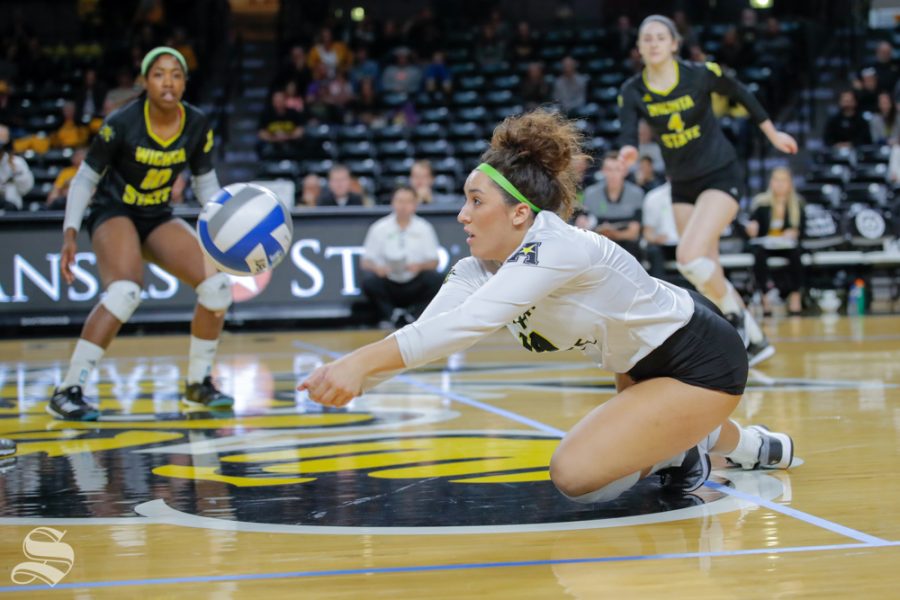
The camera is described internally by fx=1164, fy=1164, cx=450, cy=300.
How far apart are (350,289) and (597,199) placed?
271 cm

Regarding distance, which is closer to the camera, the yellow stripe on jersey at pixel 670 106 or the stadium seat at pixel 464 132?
the yellow stripe on jersey at pixel 670 106

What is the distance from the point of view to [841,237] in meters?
12.9

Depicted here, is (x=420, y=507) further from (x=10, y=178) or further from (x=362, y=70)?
(x=362, y=70)

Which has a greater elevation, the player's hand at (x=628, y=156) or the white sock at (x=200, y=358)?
the player's hand at (x=628, y=156)

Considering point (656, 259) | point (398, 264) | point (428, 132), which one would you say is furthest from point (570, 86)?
point (398, 264)

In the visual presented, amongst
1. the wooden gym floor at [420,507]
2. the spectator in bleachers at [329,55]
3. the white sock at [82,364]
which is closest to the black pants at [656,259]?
the wooden gym floor at [420,507]

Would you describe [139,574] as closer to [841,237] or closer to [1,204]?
[1,204]

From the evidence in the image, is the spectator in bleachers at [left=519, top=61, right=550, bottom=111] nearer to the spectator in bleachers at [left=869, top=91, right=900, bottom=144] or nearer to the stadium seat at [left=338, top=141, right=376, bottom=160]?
the stadium seat at [left=338, top=141, right=376, bottom=160]

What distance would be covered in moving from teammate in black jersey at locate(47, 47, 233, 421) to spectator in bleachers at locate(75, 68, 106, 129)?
1168 cm

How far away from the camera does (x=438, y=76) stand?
18078 millimetres

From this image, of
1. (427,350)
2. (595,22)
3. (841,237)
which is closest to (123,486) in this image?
(427,350)

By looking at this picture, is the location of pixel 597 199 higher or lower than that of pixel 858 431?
higher

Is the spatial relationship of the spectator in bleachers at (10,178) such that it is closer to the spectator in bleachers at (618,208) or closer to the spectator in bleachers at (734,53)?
the spectator in bleachers at (618,208)

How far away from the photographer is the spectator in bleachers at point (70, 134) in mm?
16453
